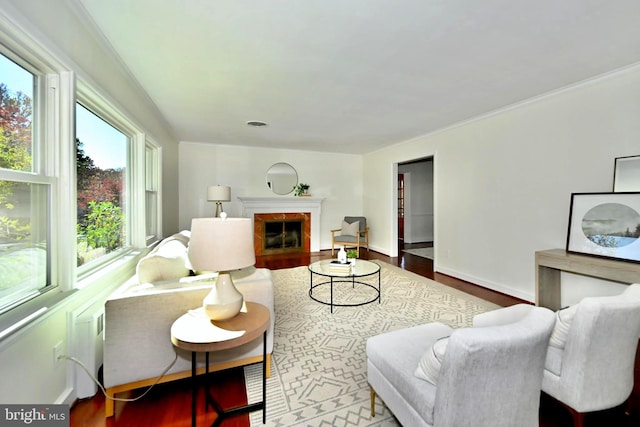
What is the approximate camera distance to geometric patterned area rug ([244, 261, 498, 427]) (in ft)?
5.20

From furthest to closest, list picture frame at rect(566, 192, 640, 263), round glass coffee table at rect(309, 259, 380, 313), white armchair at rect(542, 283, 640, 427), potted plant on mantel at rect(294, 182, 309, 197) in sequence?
potted plant on mantel at rect(294, 182, 309, 197)
round glass coffee table at rect(309, 259, 380, 313)
picture frame at rect(566, 192, 640, 263)
white armchair at rect(542, 283, 640, 427)

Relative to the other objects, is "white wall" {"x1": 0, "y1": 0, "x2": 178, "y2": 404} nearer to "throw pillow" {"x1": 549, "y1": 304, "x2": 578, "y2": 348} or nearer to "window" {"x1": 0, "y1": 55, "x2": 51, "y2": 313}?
"window" {"x1": 0, "y1": 55, "x2": 51, "y2": 313}

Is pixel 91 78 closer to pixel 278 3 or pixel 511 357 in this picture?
pixel 278 3

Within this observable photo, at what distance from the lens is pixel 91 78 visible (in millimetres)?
1858

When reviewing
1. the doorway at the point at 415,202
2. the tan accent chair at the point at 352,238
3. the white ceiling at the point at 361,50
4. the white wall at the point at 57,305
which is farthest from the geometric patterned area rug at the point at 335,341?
the doorway at the point at 415,202

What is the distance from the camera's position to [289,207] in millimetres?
6176

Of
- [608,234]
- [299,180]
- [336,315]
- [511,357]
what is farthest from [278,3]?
[299,180]

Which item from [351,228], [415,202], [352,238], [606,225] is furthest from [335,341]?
[415,202]

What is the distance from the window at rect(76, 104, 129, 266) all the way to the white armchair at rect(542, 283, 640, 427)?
3.05 meters

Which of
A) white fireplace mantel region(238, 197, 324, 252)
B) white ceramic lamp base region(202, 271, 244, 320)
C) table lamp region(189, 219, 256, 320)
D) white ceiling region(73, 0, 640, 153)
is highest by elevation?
white ceiling region(73, 0, 640, 153)

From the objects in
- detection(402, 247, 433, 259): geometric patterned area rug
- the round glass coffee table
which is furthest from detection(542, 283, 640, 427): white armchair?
detection(402, 247, 433, 259): geometric patterned area rug

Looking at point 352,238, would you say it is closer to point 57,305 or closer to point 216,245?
point 216,245

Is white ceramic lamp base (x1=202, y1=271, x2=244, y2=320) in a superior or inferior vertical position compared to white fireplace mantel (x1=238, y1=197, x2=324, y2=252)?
inferior

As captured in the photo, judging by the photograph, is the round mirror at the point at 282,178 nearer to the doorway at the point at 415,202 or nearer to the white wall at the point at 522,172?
the white wall at the point at 522,172
